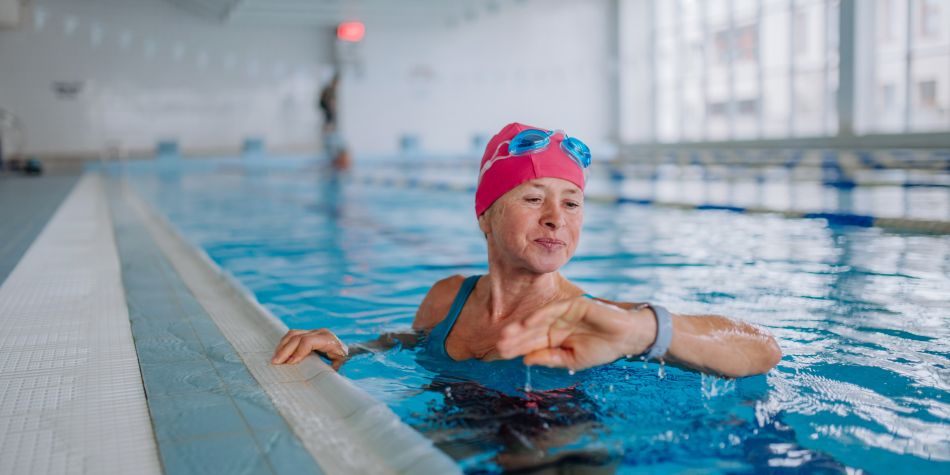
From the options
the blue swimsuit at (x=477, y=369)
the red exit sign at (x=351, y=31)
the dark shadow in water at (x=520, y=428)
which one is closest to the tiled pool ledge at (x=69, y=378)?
the dark shadow in water at (x=520, y=428)

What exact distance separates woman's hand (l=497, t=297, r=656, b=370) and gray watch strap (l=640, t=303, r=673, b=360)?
29 millimetres

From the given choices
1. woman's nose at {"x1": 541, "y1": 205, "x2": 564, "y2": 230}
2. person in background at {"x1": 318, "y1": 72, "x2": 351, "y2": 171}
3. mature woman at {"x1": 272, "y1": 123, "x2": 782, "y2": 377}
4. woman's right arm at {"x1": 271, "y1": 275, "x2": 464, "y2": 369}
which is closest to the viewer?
mature woman at {"x1": 272, "y1": 123, "x2": 782, "y2": 377}

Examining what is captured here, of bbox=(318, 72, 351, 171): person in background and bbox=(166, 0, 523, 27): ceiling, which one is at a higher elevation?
bbox=(166, 0, 523, 27): ceiling

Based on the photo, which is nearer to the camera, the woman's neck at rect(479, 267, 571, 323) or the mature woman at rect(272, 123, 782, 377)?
the mature woman at rect(272, 123, 782, 377)

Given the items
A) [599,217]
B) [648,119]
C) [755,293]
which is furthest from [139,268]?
[648,119]

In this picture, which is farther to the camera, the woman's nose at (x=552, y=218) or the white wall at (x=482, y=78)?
the white wall at (x=482, y=78)

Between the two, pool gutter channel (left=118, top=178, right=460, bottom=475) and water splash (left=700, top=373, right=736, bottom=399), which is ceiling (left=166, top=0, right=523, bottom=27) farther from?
water splash (left=700, top=373, right=736, bottom=399)

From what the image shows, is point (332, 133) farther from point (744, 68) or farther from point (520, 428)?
point (520, 428)

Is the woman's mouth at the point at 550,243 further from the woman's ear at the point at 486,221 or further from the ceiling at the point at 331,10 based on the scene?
the ceiling at the point at 331,10

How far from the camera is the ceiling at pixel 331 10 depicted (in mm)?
20750

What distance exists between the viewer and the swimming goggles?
6.75 feet

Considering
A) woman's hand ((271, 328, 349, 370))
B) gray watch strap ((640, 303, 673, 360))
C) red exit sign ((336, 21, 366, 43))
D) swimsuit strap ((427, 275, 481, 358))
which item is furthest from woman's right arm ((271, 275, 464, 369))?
red exit sign ((336, 21, 366, 43))

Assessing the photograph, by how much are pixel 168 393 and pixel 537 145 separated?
109cm

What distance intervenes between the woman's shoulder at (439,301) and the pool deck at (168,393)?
47 centimetres
